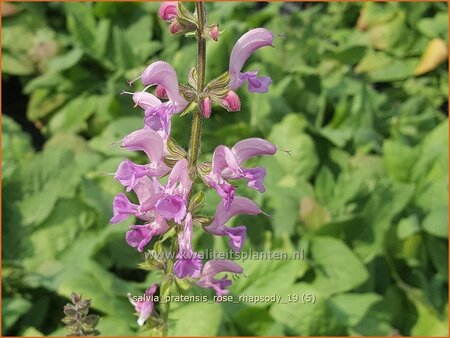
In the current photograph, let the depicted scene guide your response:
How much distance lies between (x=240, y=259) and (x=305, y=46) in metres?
2.19

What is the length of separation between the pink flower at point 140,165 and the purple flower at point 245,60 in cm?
23

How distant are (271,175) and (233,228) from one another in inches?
70.0

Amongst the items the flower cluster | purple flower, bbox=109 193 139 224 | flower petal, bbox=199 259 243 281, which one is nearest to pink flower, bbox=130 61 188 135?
the flower cluster

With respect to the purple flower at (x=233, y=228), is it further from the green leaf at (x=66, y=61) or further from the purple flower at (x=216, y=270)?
the green leaf at (x=66, y=61)

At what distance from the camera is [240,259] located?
2729mm

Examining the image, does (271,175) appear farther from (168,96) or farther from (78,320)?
(168,96)

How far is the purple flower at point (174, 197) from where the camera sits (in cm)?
137

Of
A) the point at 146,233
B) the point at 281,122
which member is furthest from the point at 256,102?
the point at 146,233

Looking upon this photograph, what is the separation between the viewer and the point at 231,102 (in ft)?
4.42

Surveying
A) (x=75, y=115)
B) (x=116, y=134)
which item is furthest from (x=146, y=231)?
(x=75, y=115)

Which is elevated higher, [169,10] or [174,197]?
[169,10]

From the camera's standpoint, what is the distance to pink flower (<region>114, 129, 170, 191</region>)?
142cm

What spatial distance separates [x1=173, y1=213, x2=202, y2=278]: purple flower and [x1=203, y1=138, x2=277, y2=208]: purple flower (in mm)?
102

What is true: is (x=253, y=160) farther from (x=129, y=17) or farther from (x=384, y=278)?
(x=129, y=17)
